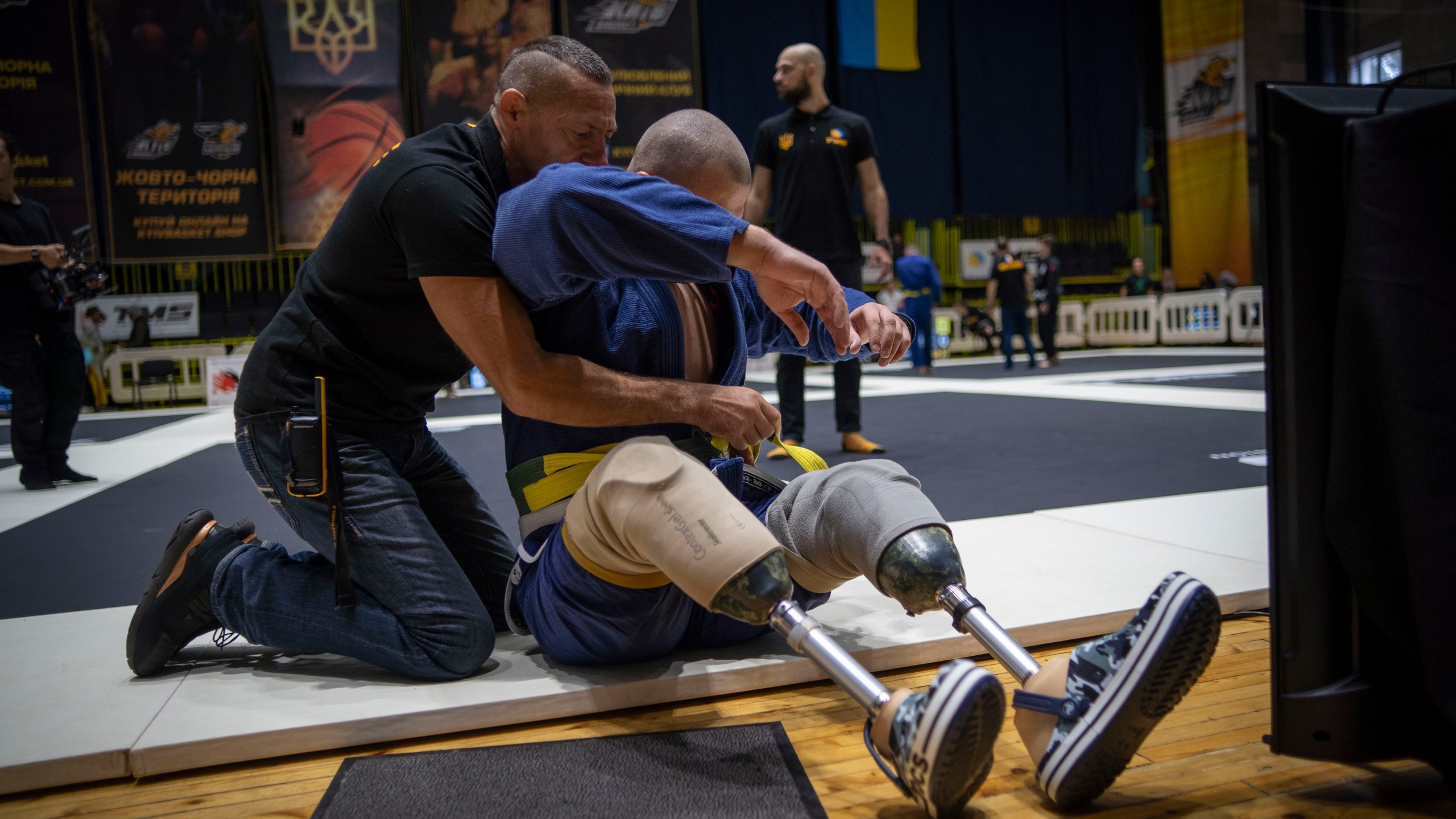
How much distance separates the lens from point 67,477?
4.16 metres

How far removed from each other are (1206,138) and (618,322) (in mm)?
15325

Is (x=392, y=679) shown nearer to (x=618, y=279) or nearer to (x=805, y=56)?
(x=618, y=279)

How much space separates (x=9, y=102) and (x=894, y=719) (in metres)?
A: 12.5

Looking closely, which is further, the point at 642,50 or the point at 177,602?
the point at 642,50

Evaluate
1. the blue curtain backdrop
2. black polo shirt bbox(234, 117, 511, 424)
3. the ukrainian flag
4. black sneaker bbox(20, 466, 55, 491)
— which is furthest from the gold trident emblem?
black polo shirt bbox(234, 117, 511, 424)

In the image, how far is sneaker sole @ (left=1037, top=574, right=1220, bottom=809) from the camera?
0.96 m

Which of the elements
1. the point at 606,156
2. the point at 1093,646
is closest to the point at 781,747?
the point at 1093,646

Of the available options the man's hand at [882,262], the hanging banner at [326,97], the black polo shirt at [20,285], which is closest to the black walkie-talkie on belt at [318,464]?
the man's hand at [882,262]

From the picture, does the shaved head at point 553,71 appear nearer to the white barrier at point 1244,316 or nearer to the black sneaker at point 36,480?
the black sneaker at point 36,480

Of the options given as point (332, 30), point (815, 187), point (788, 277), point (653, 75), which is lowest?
point (788, 277)

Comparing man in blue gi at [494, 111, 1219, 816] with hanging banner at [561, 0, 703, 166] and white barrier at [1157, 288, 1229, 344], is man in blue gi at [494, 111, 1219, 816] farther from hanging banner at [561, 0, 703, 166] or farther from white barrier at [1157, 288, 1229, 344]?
white barrier at [1157, 288, 1229, 344]

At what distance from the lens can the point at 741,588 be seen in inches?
41.9

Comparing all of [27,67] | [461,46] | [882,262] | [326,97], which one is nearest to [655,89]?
[461,46]

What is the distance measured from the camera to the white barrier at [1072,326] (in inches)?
559
